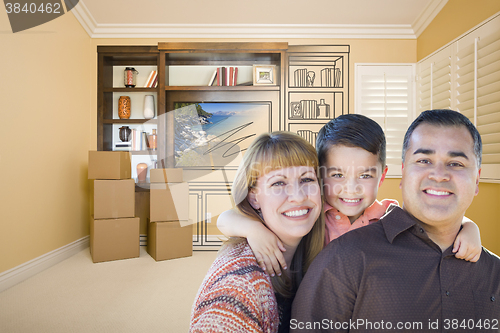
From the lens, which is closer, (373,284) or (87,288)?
(373,284)

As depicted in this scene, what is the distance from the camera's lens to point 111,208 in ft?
10.6

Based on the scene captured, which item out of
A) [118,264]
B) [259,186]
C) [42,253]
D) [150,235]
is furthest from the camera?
[150,235]

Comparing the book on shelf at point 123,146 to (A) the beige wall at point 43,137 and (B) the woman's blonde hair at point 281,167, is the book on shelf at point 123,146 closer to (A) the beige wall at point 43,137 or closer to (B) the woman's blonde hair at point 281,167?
(A) the beige wall at point 43,137

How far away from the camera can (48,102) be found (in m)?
3.03

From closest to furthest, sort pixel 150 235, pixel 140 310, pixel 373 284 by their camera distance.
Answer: pixel 373 284 → pixel 140 310 → pixel 150 235

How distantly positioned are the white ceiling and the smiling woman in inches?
115

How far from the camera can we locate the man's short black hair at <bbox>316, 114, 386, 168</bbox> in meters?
1.10

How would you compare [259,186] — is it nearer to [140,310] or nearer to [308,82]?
[140,310]

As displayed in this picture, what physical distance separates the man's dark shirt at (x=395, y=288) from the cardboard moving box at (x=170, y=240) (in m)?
2.75

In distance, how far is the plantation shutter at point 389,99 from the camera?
12.8ft

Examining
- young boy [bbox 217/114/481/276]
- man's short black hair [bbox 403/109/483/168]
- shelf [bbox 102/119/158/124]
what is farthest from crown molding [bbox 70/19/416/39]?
man's short black hair [bbox 403/109/483/168]

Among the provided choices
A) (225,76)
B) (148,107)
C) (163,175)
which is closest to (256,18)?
(225,76)

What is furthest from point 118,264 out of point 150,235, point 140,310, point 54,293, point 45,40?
point 45,40

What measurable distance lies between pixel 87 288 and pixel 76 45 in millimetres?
2770
